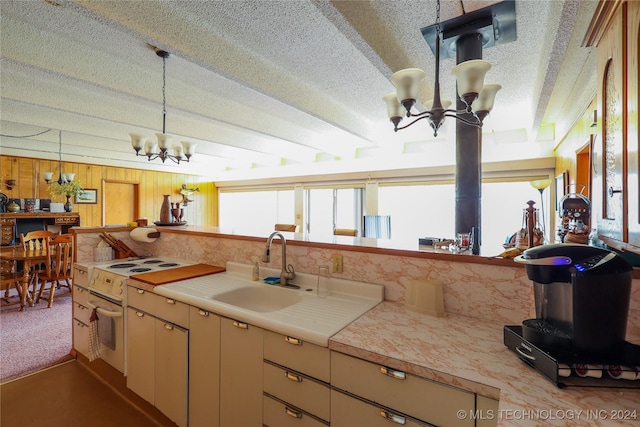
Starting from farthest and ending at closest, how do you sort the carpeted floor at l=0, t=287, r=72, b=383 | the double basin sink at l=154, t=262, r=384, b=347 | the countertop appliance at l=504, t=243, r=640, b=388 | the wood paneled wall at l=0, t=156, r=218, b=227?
the wood paneled wall at l=0, t=156, r=218, b=227 < the carpeted floor at l=0, t=287, r=72, b=383 < the double basin sink at l=154, t=262, r=384, b=347 < the countertop appliance at l=504, t=243, r=640, b=388

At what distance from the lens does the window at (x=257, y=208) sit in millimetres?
7582

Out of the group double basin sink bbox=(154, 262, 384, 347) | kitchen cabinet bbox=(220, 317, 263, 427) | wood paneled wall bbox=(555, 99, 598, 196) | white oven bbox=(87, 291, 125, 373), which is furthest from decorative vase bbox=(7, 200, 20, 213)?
wood paneled wall bbox=(555, 99, 598, 196)

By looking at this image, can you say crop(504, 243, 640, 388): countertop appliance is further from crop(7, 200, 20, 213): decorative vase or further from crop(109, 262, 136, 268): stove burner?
crop(7, 200, 20, 213): decorative vase

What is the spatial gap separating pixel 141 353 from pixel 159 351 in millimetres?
216

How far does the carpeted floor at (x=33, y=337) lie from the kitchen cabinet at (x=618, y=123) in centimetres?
376

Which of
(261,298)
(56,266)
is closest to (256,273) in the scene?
(261,298)

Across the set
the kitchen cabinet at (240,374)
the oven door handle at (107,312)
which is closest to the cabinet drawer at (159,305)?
the oven door handle at (107,312)

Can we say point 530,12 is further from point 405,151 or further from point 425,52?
point 405,151

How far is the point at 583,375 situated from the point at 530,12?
2.18 metres

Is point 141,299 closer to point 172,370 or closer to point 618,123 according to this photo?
point 172,370

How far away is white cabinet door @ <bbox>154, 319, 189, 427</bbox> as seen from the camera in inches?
63.3

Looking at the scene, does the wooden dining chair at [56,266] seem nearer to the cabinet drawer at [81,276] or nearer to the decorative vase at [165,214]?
the cabinet drawer at [81,276]

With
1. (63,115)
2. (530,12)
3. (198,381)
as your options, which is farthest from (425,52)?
(63,115)

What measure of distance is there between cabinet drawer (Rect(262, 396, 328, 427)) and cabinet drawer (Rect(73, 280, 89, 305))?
1.90 metres
